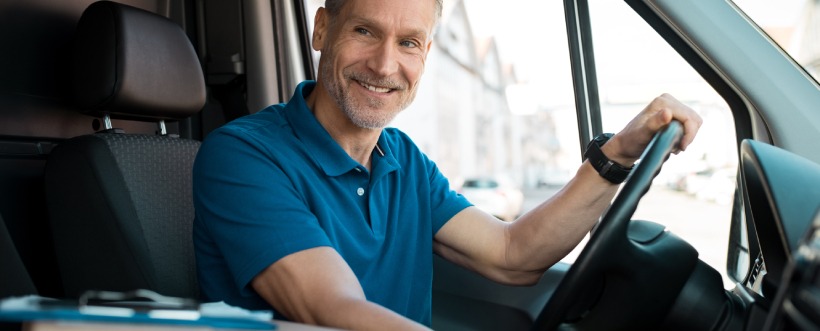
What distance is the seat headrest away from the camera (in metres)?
1.53

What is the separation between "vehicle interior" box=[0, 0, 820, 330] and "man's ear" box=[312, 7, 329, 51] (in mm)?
301

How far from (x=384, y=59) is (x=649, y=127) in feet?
1.64

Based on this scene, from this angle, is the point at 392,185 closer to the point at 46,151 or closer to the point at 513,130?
the point at 46,151

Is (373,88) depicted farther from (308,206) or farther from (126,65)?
(126,65)

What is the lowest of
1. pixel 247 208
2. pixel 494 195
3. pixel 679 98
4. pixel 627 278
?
pixel 494 195

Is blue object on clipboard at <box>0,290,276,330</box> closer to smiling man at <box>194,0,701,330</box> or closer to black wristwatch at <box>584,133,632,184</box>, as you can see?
smiling man at <box>194,0,701,330</box>

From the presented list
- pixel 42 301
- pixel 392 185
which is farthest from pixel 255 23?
pixel 42 301

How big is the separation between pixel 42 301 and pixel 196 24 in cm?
162

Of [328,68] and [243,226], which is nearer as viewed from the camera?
[243,226]

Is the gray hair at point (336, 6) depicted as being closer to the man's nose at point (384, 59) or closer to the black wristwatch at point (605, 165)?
the man's nose at point (384, 59)

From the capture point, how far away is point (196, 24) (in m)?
2.19

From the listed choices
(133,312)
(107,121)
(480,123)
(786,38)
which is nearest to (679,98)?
(786,38)

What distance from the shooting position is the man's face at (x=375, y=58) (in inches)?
58.1

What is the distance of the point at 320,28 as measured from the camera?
162 cm
